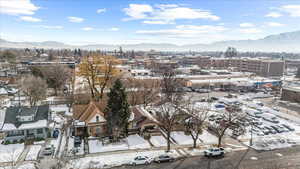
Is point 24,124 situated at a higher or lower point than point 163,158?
higher

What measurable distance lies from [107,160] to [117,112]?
7458 millimetres

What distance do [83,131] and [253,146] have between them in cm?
2535

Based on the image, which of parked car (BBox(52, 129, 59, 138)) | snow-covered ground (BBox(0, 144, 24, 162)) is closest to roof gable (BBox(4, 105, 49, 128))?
parked car (BBox(52, 129, 59, 138))

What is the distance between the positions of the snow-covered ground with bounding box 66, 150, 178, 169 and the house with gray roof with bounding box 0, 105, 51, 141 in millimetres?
10676

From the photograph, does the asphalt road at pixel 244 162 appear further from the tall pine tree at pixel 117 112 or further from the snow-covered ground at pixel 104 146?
the tall pine tree at pixel 117 112

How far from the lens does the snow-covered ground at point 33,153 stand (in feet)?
78.3

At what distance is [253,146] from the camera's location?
2808 centimetres

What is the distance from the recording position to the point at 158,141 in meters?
29.3

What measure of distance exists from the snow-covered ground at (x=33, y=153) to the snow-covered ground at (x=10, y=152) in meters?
1.13

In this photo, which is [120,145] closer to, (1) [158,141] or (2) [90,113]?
(1) [158,141]

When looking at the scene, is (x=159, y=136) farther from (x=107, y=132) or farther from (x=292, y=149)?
(x=292, y=149)

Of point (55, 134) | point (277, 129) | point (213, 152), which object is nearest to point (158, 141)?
point (213, 152)

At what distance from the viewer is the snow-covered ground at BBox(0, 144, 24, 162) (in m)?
23.7

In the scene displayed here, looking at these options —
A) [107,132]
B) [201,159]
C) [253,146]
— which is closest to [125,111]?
[107,132]
